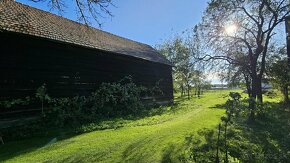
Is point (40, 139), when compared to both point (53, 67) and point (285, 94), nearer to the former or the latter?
point (53, 67)

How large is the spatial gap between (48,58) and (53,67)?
1.69 feet

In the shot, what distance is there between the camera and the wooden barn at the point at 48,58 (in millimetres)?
10523

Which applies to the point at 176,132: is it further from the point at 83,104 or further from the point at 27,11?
the point at 27,11

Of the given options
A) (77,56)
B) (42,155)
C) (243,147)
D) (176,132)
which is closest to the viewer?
(42,155)

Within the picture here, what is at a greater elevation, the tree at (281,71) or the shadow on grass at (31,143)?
the tree at (281,71)

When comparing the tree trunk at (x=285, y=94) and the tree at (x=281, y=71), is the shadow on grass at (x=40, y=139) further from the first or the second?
the tree trunk at (x=285, y=94)

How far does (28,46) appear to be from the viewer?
443 inches

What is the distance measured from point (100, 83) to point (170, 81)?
10.4 meters

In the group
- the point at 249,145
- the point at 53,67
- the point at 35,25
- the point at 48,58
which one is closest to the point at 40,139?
the point at 53,67

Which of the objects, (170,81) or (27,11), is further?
(170,81)

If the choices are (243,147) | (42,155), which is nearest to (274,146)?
(243,147)

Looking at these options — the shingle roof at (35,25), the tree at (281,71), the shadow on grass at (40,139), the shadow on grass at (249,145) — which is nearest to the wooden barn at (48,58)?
the shingle roof at (35,25)

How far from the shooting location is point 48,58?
12.0m

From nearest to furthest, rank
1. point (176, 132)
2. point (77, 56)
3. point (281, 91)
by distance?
point (176, 132) < point (77, 56) < point (281, 91)
